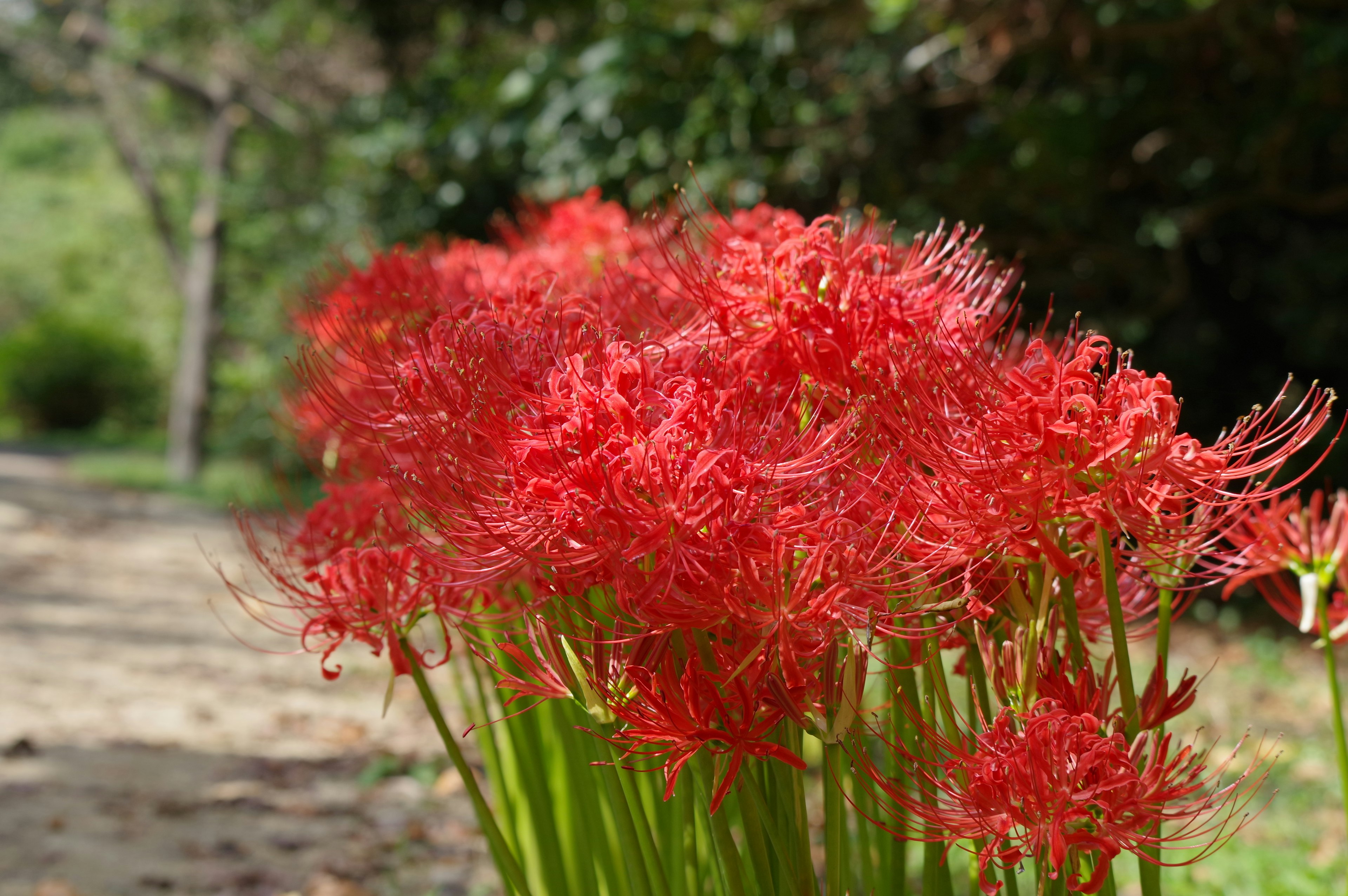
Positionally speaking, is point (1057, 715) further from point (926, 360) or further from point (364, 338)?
point (364, 338)

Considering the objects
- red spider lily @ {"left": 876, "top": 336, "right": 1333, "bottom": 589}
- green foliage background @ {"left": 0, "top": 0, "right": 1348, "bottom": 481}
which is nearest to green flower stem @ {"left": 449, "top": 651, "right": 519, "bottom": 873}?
red spider lily @ {"left": 876, "top": 336, "right": 1333, "bottom": 589}

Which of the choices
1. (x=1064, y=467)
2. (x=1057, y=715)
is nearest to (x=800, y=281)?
(x=1064, y=467)

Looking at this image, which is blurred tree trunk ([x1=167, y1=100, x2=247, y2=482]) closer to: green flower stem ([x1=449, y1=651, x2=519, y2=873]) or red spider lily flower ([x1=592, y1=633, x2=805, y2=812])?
green flower stem ([x1=449, y1=651, x2=519, y2=873])

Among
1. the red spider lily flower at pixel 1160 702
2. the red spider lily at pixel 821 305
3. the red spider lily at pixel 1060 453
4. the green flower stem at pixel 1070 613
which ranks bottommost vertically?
the red spider lily flower at pixel 1160 702

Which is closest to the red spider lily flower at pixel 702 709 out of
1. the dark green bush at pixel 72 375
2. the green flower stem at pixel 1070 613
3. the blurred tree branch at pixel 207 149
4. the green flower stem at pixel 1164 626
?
the green flower stem at pixel 1070 613

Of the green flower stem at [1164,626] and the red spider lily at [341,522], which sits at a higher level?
the red spider lily at [341,522]

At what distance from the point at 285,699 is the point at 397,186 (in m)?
3.48

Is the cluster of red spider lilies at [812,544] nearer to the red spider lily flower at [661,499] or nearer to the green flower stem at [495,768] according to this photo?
the red spider lily flower at [661,499]

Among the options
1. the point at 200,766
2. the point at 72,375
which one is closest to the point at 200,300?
the point at 72,375

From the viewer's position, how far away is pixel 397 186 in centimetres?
674

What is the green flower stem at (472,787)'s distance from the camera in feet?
4.74

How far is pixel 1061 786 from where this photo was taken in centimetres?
103

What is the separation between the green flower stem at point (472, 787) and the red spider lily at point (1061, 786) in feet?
1.93

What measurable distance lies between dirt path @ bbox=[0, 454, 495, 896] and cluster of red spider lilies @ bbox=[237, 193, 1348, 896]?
31.3 inches
